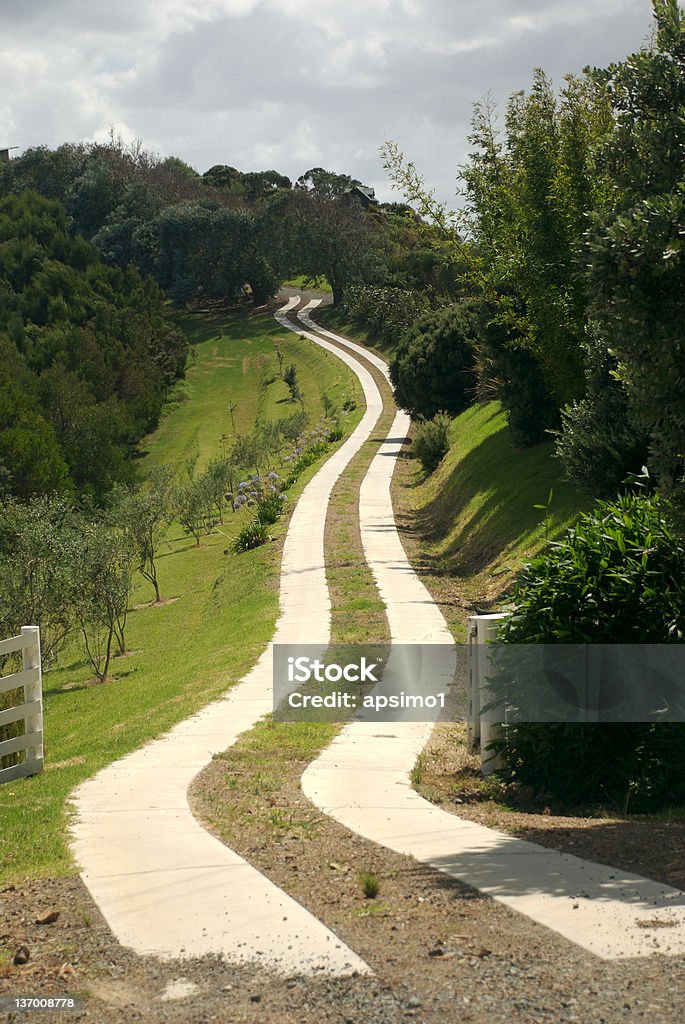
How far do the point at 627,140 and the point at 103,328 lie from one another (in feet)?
248

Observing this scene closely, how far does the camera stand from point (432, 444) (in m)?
38.3

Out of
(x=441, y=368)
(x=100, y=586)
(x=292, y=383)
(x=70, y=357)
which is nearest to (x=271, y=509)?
(x=441, y=368)

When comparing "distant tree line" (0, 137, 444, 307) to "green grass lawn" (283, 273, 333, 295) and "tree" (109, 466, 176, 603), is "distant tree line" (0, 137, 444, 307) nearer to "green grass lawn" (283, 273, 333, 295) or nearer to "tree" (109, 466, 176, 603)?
"green grass lawn" (283, 273, 333, 295)

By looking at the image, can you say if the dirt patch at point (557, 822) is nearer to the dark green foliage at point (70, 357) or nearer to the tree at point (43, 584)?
the tree at point (43, 584)

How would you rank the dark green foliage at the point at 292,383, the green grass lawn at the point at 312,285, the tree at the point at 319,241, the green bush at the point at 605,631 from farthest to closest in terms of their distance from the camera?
the green grass lawn at the point at 312,285 < the tree at the point at 319,241 < the dark green foliage at the point at 292,383 < the green bush at the point at 605,631

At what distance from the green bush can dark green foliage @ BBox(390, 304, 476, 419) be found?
3253 centimetres

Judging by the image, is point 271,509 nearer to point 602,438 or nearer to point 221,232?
point 602,438

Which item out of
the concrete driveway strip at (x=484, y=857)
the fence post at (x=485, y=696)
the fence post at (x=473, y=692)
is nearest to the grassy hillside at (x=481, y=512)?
the concrete driveway strip at (x=484, y=857)

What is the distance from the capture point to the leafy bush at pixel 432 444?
3834 centimetres

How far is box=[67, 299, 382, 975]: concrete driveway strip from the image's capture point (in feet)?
17.0

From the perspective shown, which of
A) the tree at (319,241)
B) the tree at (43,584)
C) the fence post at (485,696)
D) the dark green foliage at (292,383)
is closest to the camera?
the fence post at (485,696)

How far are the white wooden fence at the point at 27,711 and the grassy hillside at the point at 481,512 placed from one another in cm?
839

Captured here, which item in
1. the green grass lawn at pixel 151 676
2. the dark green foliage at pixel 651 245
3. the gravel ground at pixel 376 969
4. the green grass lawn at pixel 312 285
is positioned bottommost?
the green grass lawn at pixel 151 676

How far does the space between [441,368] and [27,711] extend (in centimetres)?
3365
